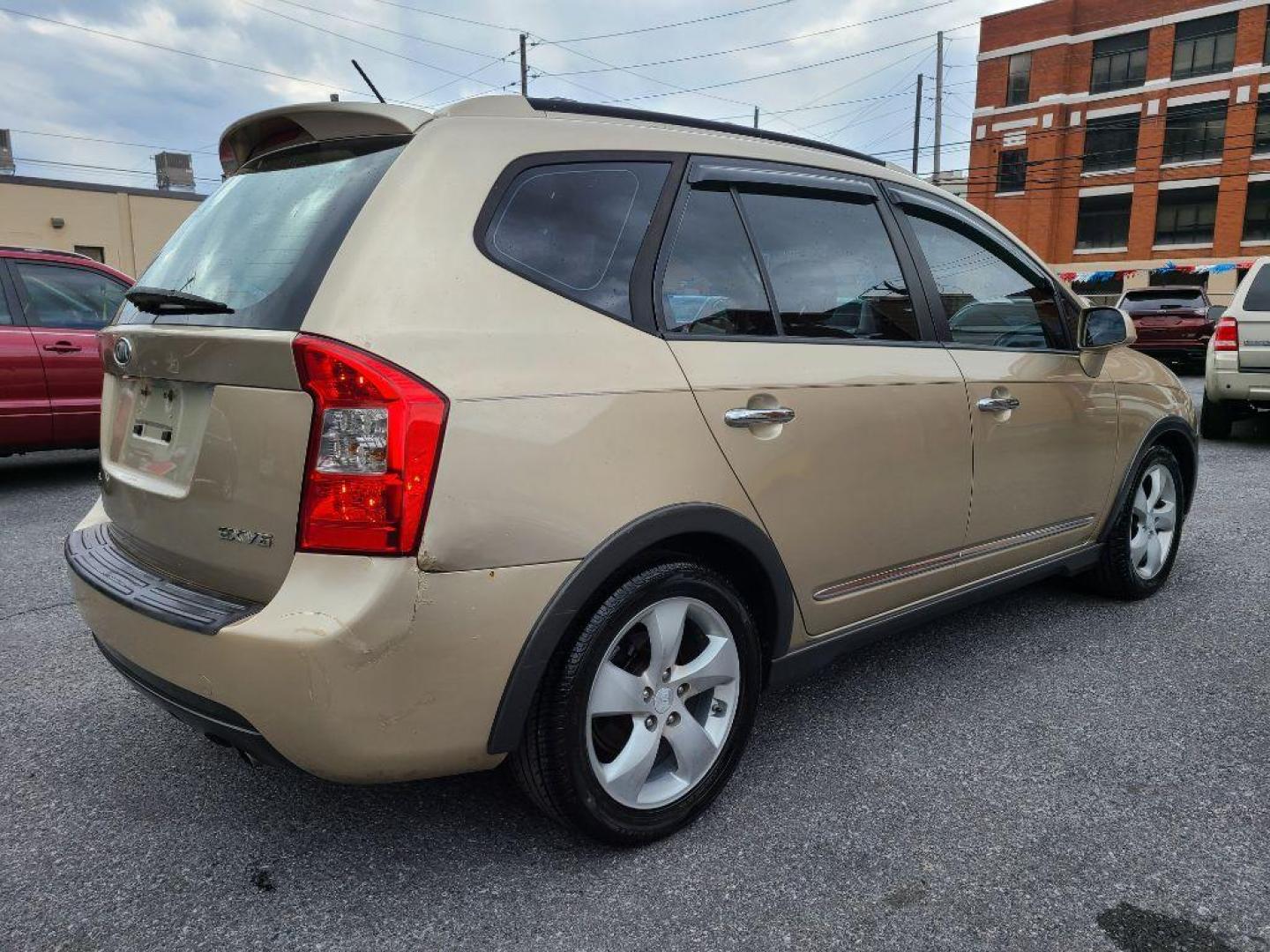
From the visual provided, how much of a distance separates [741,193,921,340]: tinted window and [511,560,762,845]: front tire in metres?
0.86

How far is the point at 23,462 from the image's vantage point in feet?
25.6

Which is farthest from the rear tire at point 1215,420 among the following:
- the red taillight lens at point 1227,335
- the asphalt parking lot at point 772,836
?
the asphalt parking lot at point 772,836

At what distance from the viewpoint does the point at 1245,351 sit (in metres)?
8.48

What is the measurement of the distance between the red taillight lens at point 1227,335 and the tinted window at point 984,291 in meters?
6.39

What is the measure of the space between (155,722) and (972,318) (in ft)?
10.1

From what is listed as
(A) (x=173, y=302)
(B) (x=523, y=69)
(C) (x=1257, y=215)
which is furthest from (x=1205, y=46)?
(A) (x=173, y=302)

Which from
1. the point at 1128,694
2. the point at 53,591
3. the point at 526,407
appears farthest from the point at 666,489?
the point at 53,591

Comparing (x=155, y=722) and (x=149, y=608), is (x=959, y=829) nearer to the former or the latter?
(x=149, y=608)

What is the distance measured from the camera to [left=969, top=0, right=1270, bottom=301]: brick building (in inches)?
1411

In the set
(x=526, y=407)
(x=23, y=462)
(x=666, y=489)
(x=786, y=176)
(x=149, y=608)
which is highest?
(x=786, y=176)

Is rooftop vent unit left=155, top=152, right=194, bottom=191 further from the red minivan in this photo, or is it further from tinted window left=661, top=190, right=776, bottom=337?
tinted window left=661, top=190, right=776, bottom=337

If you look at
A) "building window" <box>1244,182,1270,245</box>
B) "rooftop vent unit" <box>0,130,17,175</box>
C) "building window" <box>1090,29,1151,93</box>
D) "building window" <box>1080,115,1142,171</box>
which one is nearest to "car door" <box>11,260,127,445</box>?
"rooftop vent unit" <box>0,130,17,175</box>

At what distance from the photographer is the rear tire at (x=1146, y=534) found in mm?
3961

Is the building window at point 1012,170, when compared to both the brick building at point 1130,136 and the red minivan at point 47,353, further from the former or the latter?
the red minivan at point 47,353
